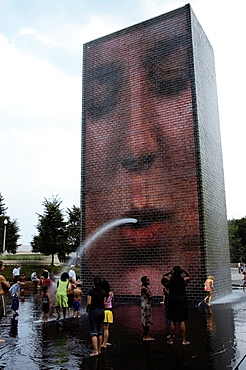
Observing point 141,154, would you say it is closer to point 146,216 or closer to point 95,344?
point 146,216

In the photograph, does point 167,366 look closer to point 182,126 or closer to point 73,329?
point 73,329

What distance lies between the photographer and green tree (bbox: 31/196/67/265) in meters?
33.5

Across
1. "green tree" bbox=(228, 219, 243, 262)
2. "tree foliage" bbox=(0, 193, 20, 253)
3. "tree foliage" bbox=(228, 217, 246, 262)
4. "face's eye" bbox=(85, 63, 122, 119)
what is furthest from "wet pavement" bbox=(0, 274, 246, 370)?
"tree foliage" bbox=(228, 217, 246, 262)

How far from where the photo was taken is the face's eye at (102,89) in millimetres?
18234

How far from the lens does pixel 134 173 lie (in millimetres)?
16891

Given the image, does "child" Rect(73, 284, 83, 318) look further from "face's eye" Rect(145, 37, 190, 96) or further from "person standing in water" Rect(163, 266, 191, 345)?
"face's eye" Rect(145, 37, 190, 96)

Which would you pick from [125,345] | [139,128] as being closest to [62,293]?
[125,345]

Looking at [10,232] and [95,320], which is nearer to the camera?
[95,320]

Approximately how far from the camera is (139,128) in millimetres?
17125

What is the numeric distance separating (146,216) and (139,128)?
13.9 ft

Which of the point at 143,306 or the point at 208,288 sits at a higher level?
the point at 143,306

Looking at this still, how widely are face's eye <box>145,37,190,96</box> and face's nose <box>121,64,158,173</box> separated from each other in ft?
1.75

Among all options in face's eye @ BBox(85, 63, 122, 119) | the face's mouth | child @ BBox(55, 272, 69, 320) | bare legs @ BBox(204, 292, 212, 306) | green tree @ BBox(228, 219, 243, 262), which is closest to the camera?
child @ BBox(55, 272, 69, 320)

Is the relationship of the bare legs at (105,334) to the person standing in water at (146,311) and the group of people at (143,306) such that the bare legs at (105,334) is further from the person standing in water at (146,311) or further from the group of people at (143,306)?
the person standing in water at (146,311)
